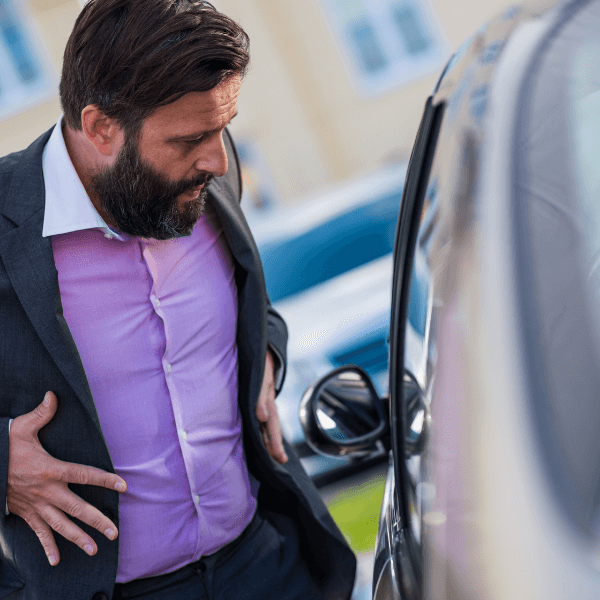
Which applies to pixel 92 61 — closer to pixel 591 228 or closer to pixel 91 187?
pixel 91 187

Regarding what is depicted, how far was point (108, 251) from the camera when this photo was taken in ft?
4.65

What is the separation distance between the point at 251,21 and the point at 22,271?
13003mm

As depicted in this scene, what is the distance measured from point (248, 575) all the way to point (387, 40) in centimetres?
1374

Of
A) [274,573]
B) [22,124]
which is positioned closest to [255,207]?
[22,124]

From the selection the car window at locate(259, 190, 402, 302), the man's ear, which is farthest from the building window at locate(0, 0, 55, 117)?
the man's ear

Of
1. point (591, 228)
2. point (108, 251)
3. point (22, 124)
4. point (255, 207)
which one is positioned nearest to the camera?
point (591, 228)

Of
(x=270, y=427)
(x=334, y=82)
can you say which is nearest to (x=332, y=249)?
(x=270, y=427)

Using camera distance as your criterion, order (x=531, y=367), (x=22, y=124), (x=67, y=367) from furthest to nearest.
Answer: (x=22, y=124) < (x=67, y=367) < (x=531, y=367)

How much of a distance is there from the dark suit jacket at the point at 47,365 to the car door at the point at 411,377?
0.44 metres

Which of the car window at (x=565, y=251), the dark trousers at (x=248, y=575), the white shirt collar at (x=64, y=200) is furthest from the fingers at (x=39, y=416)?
the car window at (x=565, y=251)

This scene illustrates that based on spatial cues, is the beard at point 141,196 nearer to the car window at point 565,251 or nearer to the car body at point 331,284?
the car window at point 565,251

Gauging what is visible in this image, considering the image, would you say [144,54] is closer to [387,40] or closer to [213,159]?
[213,159]

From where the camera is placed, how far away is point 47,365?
1.28m

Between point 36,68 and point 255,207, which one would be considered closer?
point 36,68
